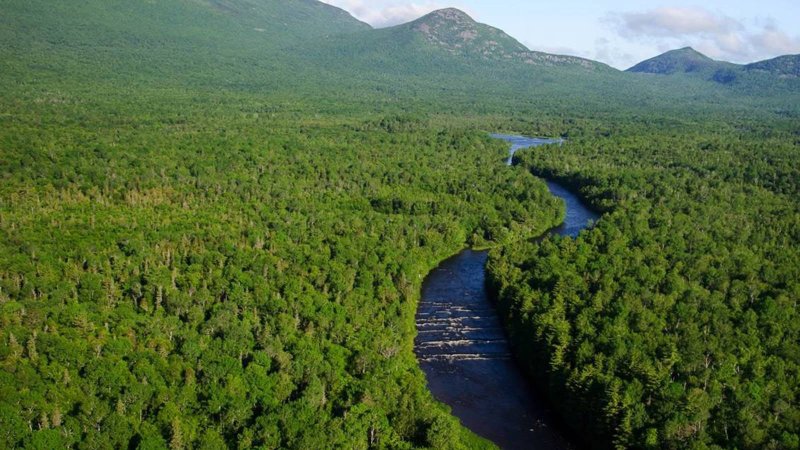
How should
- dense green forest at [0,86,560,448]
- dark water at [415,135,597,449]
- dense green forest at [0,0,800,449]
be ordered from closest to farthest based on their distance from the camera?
dense green forest at [0,86,560,448] → dense green forest at [0,0,800,449] → dark water at [415,135,597,449]

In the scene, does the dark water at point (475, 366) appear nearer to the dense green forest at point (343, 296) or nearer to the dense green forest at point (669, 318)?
the dense green forest at point (669, 318)

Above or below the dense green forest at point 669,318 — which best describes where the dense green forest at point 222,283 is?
below

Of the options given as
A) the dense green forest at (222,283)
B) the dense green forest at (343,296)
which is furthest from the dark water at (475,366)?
the dense green forest at (222,283)

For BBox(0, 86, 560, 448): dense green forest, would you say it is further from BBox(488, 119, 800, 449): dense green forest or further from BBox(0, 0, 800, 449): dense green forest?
BBox(488, 119, 800, 449): dense green forest

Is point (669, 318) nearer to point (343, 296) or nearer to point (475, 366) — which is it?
point (475, 366)

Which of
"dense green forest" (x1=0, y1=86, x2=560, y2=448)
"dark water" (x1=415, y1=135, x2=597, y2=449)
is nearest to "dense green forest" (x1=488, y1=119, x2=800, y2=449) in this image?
"dark water" (x1=415, y1=135, x2=597, y2=449)

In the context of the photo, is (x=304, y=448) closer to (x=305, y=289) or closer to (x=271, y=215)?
A: (x=305, y=289)

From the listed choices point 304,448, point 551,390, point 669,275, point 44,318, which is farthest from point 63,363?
point 669,275
